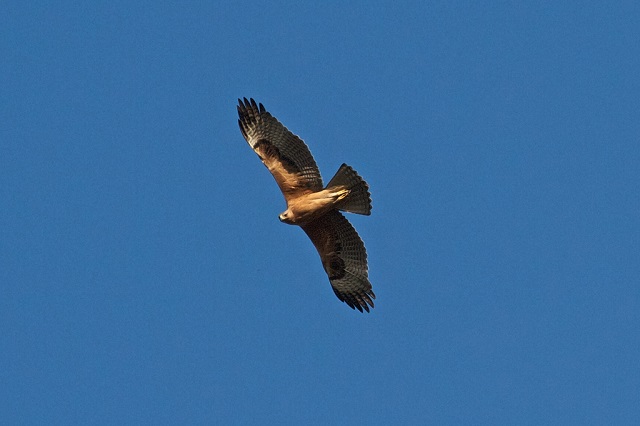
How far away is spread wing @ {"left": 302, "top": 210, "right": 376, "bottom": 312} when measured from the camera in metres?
19.8

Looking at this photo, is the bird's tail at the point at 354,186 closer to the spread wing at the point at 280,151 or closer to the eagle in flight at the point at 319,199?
the eagle in flight at the point at 319,199

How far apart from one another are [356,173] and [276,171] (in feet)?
4.56

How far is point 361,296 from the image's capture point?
2067 cm

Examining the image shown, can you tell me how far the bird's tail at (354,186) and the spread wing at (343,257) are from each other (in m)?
0.64

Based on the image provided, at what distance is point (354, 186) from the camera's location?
18.9 m

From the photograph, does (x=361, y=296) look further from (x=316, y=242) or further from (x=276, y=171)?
(x=276, y=171)

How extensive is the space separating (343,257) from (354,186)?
1.77 meters

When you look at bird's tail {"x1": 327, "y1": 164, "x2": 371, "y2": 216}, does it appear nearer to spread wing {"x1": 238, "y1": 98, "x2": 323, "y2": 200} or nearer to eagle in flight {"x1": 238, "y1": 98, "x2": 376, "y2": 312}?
eagle in flight {"x1": 238, "y1": 98, "x2": 376, "y2": 312}

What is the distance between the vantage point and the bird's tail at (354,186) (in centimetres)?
1891

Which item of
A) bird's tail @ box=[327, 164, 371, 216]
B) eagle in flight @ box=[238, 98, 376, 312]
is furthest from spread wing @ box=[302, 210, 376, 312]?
bird's tail @ box=[327, 164, 371, 216]

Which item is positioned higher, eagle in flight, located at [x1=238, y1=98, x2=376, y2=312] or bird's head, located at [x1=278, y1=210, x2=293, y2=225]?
eagle in flight, located at [x1=238, y1=98, x2=376, y2=312]

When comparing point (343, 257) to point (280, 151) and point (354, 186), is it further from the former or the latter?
point (280, 151)

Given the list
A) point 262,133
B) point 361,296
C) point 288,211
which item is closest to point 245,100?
point 262,133

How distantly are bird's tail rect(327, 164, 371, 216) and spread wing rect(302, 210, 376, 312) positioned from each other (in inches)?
25.3
